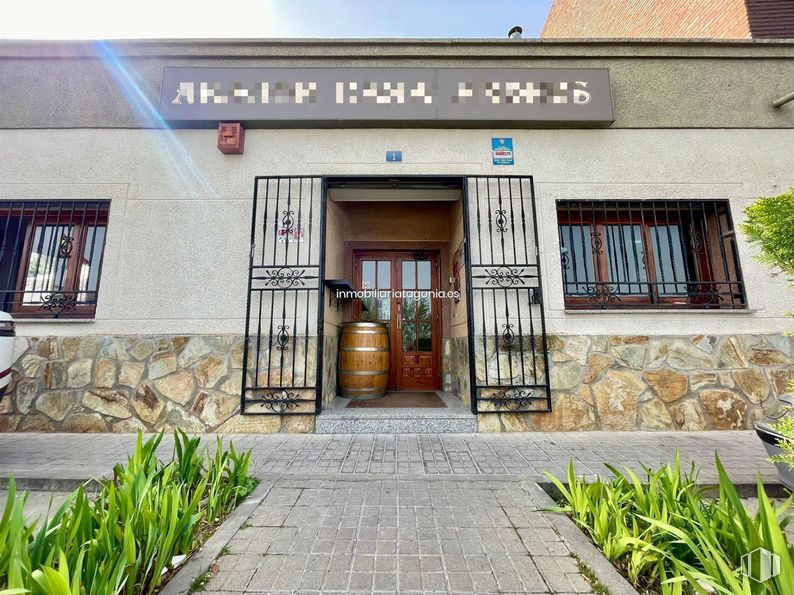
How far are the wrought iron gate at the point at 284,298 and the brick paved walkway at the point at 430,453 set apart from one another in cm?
40

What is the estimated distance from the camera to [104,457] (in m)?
2.28

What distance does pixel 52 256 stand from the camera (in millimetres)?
3211

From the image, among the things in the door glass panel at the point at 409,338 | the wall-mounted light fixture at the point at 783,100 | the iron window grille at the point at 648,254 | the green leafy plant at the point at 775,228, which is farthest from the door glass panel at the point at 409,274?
the wall-mounted light fixture at the point at 783,100

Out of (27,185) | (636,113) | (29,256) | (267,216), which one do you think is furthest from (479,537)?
(27,185)

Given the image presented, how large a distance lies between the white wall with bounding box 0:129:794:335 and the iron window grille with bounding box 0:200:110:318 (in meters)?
0.14

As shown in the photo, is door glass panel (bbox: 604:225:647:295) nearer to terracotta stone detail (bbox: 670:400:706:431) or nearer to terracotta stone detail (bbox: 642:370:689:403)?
terracotta stone detail (bbox: 642:370:689:403)

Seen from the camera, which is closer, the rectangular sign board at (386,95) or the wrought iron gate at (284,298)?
the wrought iron gate at (284,298)

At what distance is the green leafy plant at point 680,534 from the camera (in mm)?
940

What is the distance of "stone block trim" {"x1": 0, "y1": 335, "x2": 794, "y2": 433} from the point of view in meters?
2.87

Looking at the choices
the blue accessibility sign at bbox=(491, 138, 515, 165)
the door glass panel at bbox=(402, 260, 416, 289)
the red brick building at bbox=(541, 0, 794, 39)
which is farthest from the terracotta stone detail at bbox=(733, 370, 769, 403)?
the red brick building at bbox=(541, 0, 794, 39)

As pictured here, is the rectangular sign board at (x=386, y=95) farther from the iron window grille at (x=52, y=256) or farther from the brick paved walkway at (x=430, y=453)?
the brick paved walkway at (x=430, y=453)

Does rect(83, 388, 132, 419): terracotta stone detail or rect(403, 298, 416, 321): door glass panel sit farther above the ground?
rect(403, 298, 416, 321): door glass panel

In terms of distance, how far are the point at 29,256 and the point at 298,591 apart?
4.26 m

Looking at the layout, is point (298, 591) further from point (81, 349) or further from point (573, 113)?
point (573, 113)
